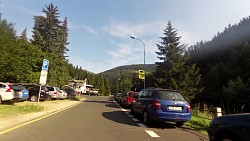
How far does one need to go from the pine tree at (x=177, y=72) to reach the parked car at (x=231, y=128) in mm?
40038

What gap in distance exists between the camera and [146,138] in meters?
8.99

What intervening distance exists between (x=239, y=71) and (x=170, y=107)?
38.4m

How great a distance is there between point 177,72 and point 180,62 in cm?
195

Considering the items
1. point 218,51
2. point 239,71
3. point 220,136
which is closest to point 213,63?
point 218,51

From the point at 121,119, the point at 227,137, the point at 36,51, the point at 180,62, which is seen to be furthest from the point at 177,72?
the point at 227,137

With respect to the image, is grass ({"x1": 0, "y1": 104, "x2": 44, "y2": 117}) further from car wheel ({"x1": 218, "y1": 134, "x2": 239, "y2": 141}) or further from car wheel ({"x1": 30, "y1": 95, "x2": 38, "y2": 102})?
car wheel ({"x1": 218, "y1": 134, "x2": 239, "y2": 141})

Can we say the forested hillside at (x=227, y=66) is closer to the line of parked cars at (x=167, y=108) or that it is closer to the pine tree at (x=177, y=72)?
the pine tree at (x=177, y=72)

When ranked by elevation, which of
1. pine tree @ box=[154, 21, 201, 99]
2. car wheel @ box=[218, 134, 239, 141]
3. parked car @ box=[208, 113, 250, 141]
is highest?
pine tree @ box=[154, 21, 201, 99]

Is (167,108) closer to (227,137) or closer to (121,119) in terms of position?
(121,119)

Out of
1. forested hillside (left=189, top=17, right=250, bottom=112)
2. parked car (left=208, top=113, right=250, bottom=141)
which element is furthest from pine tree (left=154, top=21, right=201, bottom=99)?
parked car (left=208, top=113, right=250, bottom=141)

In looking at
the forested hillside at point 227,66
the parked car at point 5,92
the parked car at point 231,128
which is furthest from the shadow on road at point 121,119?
the forested hillside at point 227,66

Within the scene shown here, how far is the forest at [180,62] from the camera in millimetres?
33966

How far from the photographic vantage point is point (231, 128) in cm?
576

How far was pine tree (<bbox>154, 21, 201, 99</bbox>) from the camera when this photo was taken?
47.2 m
